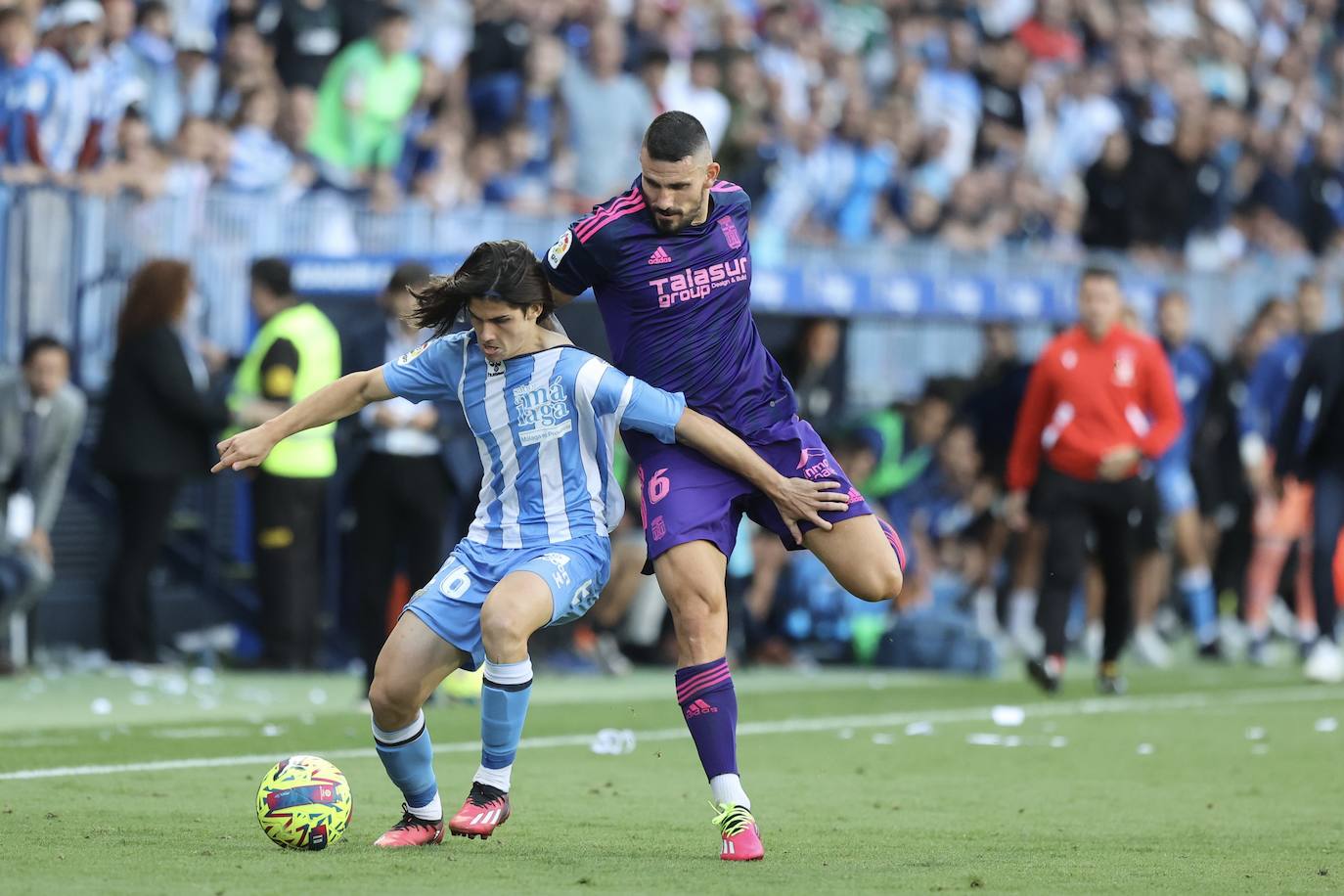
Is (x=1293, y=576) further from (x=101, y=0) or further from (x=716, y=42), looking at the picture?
(x=101, y=0)

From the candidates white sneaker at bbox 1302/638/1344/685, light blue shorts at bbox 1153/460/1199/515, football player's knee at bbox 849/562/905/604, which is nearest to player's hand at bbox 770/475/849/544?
football player's knee at bbox 849/562/905/604

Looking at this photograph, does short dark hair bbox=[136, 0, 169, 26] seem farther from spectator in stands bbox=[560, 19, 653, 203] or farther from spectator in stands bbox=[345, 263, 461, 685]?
spectator in stands bbox=[345, 263, 461, 685]

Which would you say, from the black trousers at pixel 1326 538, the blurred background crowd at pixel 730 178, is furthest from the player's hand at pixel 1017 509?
the black trousers at pixel 1326 538

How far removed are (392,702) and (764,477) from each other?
4.44 ft

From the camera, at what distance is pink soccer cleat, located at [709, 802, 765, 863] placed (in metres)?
6.94

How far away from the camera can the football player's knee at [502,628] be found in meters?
6.99

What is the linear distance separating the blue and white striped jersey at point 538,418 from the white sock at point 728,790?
0.87 meters

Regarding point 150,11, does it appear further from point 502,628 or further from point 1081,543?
point 502,628

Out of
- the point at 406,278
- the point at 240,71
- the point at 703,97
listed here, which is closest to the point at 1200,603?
the point at 703,97

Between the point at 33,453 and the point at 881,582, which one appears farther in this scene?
the point at 33,453

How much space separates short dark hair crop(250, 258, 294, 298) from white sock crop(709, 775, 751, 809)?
22.8 ft

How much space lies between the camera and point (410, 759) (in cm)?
714

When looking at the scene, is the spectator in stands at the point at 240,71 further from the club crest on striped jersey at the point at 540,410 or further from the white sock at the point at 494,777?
the white sock at the point at 494,777

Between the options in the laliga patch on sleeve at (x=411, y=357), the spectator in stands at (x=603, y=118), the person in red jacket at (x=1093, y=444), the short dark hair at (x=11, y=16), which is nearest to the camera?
the laliga patch on sleeve at (x=411, y=357)
